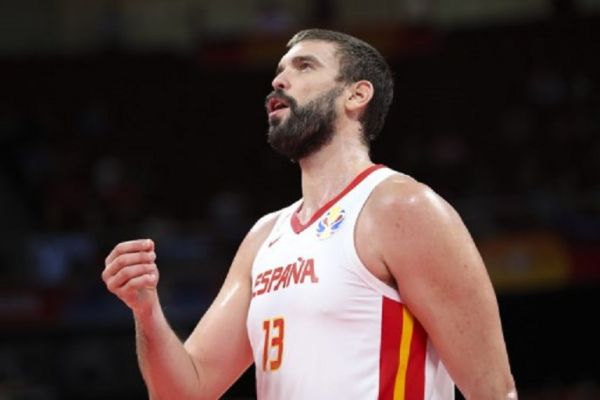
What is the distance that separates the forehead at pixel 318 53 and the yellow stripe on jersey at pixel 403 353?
3.28 ft

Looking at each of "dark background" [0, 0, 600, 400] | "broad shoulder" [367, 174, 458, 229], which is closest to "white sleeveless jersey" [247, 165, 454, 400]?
"broad shoulder" [367, 174, 458, 229]

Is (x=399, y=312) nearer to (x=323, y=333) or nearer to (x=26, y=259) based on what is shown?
(x=323, y=333)

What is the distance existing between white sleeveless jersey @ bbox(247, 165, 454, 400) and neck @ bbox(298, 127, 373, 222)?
0.16 meters

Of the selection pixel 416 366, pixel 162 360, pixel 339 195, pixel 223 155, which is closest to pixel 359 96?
pixel 339 195

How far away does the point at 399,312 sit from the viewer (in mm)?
3615

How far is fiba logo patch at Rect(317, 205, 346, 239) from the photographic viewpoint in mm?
3783

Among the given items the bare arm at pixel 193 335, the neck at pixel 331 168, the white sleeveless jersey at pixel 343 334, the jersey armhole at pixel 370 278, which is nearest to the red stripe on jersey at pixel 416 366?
the white sleeveless jersey at pixel 343 334

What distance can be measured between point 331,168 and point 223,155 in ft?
46.8

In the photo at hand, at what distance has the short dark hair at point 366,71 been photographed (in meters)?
4.10

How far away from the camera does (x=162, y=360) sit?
12.7ft

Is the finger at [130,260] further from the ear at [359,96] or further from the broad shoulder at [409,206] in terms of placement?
the ear at [359,96]

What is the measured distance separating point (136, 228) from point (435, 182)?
14.3 feet

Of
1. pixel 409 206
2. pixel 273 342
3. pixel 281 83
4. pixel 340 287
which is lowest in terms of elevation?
pixel 273 342

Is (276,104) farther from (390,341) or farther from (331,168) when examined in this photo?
(390,341)
